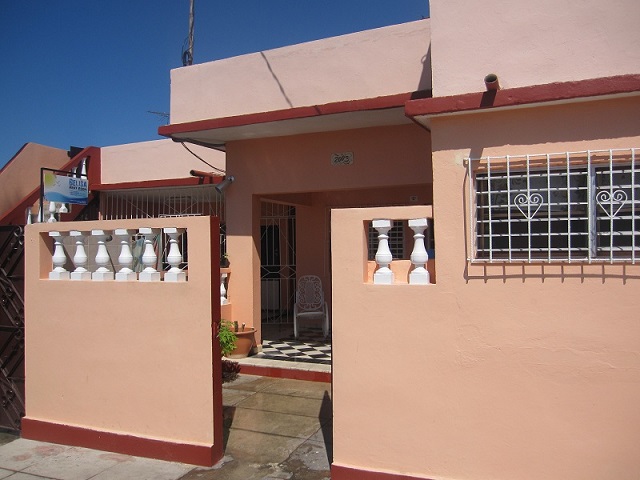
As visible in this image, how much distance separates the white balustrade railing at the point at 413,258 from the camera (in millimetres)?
3822

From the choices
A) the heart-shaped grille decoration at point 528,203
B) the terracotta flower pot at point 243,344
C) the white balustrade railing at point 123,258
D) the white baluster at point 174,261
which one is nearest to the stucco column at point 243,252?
the terracotta flower pot at point 243,344

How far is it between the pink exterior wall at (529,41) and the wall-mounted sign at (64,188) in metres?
6.98

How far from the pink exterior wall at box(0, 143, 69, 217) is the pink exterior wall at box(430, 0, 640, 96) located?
9.32m

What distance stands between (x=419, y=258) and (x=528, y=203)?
81cm

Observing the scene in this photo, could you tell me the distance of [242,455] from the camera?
183 inches

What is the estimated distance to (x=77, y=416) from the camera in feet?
16.3

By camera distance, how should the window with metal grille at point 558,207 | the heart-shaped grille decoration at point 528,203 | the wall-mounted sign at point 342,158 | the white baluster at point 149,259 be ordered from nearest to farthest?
the window with metal grille at point 558,207 → the heart-shaped grille decoration at point 528,203 → the white baluster at point 149,259 → the wall-mounted sign at point 342,158

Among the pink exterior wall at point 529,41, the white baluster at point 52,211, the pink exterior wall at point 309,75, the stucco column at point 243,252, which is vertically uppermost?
the pink exterior wall at point 309,75

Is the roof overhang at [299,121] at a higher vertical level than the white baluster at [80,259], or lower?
higher

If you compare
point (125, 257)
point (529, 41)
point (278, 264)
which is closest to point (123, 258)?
point (125, 257)

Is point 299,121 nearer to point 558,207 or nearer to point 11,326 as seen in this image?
point 558,207

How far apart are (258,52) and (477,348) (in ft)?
17.1

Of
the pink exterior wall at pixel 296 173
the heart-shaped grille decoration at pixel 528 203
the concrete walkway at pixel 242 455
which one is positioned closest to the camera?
the heart-shaped grille decoration at pixel 528 203

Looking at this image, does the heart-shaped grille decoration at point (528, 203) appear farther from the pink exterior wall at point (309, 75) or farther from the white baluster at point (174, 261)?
the pink exterior wall at point (309, 75)
